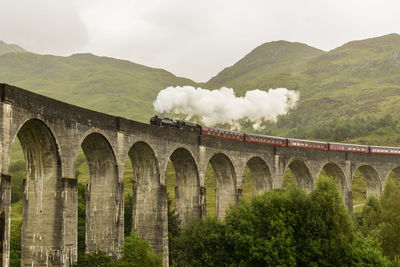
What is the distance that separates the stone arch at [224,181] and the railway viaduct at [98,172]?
0.41 ft

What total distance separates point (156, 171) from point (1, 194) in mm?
20731

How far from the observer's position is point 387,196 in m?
55.5

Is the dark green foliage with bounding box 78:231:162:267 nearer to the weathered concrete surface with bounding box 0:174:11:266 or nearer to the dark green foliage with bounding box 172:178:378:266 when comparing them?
the dark green foliage with bounding box 172:178:378:266

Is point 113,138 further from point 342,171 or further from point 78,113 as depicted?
point 342,171

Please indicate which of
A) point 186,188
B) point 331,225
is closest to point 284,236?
point 331,225

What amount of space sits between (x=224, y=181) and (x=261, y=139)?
27.1 feet

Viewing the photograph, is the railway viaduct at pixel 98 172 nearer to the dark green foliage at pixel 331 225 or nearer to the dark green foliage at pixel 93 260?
the dark green foliage at pixel 93 260

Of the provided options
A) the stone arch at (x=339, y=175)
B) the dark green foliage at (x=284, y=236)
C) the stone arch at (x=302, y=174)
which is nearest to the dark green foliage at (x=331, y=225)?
the dark green foliage at (x=284, y=236)

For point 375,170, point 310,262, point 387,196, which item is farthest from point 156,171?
point 375,170

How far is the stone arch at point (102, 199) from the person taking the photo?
39.8 metres

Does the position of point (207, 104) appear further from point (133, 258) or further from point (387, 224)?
point (133, 258)

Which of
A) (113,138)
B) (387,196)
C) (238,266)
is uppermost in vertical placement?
(113,138)

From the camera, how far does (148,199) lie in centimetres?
4597

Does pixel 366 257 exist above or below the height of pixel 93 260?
below
